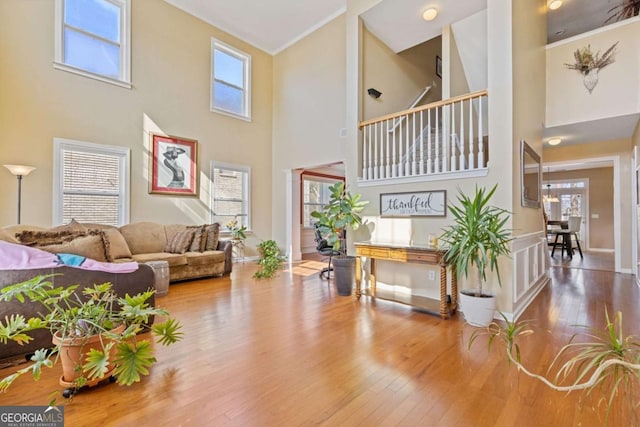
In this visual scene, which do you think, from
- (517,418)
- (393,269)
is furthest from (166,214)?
(517,418)

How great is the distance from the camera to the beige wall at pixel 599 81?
13.9 feet

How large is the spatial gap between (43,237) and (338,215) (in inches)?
147

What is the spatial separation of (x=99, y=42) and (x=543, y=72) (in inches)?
287

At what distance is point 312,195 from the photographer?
8492 millimetres

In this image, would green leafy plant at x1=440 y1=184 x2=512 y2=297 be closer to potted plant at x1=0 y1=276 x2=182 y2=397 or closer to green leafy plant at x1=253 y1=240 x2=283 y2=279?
potted plant at x1=0 y1=276 x2=182 y2=397

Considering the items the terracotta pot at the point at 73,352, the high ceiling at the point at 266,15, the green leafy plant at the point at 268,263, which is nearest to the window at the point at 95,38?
the high ceiling at the point at 266,15

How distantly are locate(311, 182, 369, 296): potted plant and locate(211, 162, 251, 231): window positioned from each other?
3203 mm

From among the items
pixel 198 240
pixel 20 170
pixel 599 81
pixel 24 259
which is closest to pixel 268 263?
pixel 198 240

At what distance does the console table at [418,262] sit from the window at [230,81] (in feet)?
15.8

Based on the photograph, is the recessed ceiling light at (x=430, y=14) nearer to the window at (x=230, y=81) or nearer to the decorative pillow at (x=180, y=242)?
the window at (x=230, y=81)

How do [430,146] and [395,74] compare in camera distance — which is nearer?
[430,146]

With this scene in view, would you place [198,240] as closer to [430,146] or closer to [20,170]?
[20,170]

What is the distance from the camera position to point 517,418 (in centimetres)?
166

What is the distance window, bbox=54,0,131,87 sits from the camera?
471 cm
